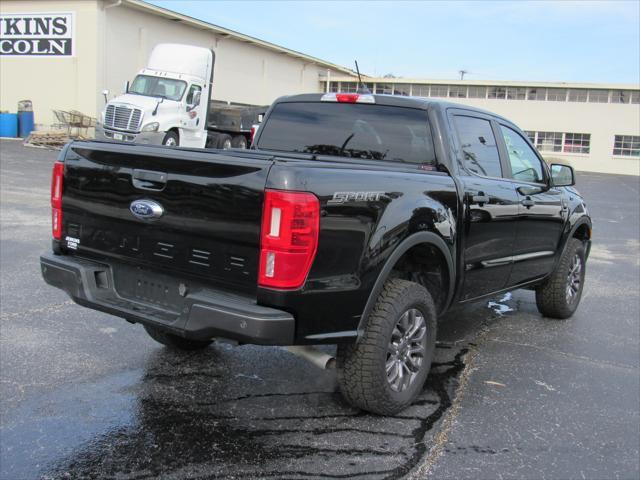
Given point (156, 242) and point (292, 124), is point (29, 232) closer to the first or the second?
point (292, 124)

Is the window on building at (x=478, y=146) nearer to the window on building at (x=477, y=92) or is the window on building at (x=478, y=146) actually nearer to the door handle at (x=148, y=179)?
the door handle at (x=148, y=179)

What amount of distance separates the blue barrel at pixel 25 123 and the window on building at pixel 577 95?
34.1m

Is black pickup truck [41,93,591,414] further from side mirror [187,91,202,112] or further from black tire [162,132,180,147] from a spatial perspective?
side mirror [187,91,202,112]

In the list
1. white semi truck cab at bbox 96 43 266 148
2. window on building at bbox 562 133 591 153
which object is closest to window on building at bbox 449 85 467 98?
window on building at bbox 562 133 591 153

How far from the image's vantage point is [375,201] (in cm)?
343

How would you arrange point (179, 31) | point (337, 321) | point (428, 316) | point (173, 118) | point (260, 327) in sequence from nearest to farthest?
1. point (260, 327)
2. point (337, 321)
3. point (428, 316)
4. point (173, 118)
5. point (179, 31)

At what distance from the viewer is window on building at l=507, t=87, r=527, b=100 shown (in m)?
44.3

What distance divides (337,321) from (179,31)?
99.7ft

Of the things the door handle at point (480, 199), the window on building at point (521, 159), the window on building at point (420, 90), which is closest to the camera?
the door handle at point (480, 199)

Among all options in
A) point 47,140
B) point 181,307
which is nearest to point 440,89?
point 47,140

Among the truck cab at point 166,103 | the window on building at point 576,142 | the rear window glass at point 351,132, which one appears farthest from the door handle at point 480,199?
the window on building at point 576,142

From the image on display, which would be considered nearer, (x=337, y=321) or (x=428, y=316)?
(x=337, y=321)

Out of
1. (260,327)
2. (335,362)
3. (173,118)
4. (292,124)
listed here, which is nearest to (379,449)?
(335,362)

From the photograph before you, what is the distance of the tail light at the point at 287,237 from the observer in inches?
118
